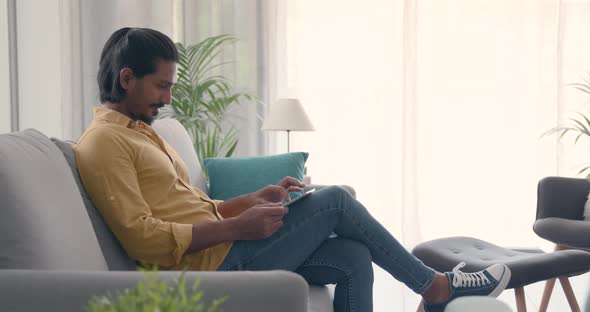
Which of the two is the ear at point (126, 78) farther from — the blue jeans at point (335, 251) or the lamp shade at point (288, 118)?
the lamp shade at point (288, 118)

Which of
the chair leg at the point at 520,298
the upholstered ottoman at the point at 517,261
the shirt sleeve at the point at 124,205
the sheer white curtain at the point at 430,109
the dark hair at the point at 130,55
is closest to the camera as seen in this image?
the shirt sleeve at the point at 124,205

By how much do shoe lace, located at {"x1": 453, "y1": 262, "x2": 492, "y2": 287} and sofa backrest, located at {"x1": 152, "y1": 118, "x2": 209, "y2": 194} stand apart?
1.15 metres

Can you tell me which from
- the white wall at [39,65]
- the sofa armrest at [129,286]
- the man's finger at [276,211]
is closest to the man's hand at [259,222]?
the man's finger at [276,211]

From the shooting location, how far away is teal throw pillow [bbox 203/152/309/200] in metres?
3.13

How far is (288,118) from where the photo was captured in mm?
4363

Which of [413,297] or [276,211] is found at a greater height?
[276,211]

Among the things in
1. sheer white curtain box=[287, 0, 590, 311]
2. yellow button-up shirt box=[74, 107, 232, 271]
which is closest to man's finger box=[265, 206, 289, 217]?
yellow button-up shirt box=[74, 107, 232, 271]

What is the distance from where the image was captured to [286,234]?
204 cm

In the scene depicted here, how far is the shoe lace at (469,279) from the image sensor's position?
2221 millimetres

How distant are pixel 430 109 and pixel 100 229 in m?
4.05

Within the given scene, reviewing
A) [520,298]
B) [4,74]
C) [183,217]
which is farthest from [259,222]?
[4,74]

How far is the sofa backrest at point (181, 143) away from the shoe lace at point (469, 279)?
3.76 ft

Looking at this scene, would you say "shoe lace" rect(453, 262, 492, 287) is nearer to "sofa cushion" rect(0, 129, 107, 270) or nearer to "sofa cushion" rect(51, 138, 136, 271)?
"sofa cushion" rect(51, 138, 136, 271)

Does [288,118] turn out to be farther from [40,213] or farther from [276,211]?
[40,213]
